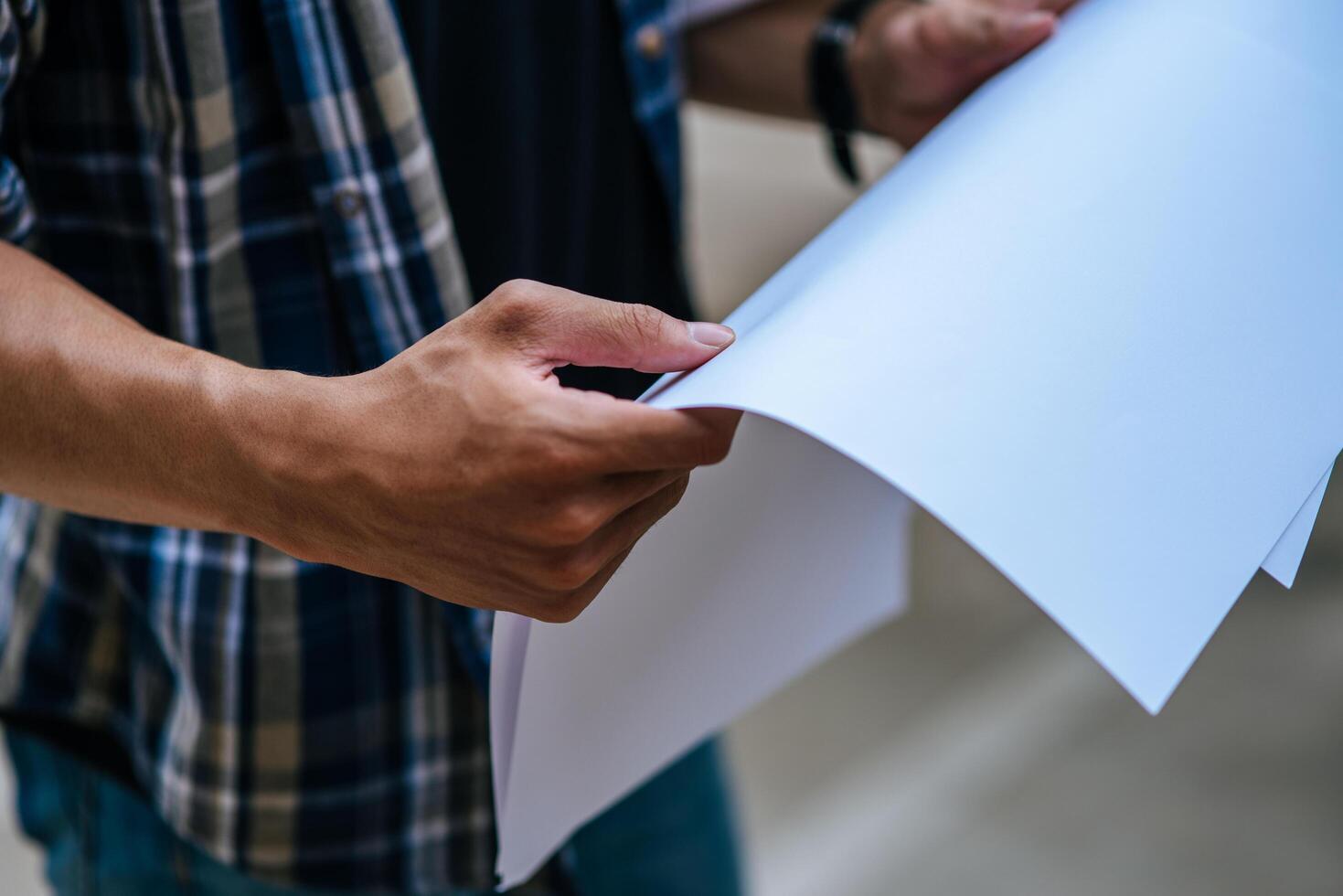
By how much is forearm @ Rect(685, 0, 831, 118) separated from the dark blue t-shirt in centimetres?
12

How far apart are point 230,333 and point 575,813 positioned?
0.26 meters

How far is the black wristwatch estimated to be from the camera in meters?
0.75

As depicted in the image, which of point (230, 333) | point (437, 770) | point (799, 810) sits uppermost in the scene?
point (230, 333)

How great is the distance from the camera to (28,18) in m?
0.48

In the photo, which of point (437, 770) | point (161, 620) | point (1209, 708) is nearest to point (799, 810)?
point (1209, 708)

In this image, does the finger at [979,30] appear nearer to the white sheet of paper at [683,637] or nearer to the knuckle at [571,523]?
the white sheet of paper at [683,637]

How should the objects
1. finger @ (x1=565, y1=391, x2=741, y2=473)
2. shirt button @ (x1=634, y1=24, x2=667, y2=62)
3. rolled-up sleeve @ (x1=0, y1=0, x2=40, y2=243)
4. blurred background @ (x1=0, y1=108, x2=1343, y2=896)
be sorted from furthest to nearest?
blurred background @ (x1=0, y1=108, x2=1343, y2=896) → shirt button @ (x1=634, y1=24, x2=667, y2=62) → rolled-up sleeve @ (x1=0, y1=0, x2=40, y2=243) → finger @ (x1=565, y1=391, x2=741, y2=473)

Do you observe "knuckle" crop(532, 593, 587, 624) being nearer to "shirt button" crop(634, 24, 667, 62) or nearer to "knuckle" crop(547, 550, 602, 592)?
"knuckle" crop(547, 550, 602, 592)

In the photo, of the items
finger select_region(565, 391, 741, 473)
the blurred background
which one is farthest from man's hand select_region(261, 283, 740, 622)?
the blurred background

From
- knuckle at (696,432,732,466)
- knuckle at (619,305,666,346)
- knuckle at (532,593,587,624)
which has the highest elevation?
knuckle at (619,305,666,346)

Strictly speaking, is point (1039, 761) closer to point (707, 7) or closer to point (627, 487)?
point (707, 7)

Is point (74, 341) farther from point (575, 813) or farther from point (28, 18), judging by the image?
point (575, 813)

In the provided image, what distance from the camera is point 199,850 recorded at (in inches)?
25.3

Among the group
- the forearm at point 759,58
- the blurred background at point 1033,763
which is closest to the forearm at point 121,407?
the forearm at point 759,58
